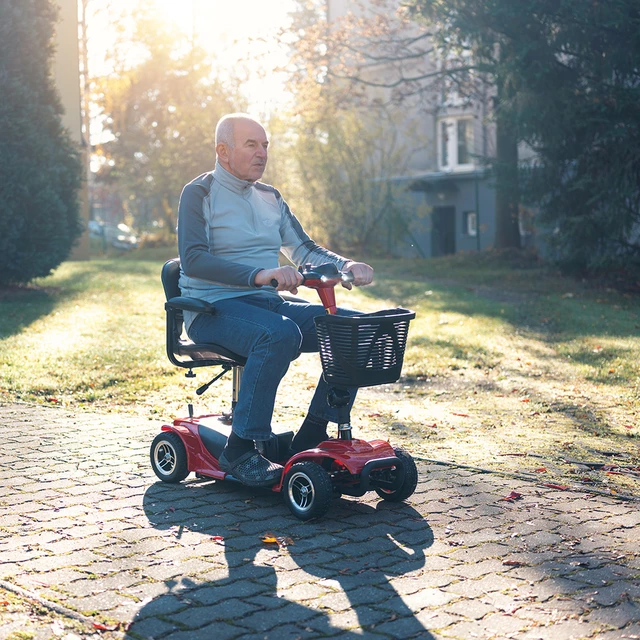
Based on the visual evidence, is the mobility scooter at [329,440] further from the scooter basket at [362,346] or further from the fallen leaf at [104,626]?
the fallen leaf at [104,626]

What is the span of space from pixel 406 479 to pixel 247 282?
122 centimetres

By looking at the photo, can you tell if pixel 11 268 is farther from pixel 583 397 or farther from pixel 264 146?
pixel 264 146

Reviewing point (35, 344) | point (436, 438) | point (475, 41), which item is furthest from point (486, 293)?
point (436, 438)

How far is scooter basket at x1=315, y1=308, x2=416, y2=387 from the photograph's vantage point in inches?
170

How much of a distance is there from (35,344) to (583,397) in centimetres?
578

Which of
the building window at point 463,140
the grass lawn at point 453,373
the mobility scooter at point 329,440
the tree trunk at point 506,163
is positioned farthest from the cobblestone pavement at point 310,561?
the building window at point 463,140

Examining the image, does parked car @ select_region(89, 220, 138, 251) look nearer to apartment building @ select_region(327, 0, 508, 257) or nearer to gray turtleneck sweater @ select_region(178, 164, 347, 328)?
apartment building @ select_region(327, 0, 508, 257)

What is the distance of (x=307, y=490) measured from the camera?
4539mm

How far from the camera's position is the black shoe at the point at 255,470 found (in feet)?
15.4

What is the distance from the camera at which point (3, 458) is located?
5.82 metres

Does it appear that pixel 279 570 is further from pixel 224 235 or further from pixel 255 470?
pixel 224 235

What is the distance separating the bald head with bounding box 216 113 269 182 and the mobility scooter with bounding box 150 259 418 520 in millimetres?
599

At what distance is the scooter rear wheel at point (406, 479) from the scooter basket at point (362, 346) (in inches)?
17.6

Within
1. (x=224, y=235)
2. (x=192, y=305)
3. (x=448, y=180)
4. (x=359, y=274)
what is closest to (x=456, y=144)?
(x=448, y=180)
